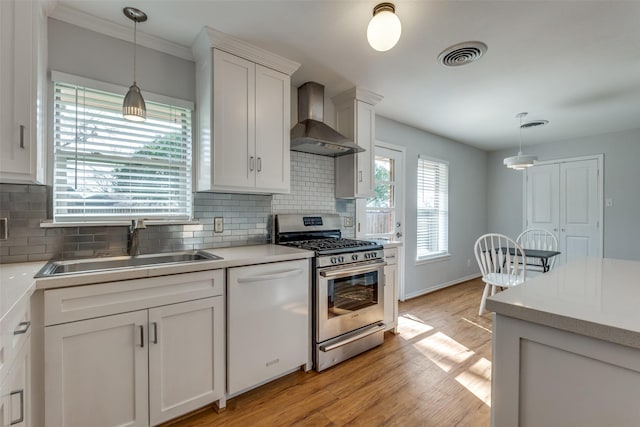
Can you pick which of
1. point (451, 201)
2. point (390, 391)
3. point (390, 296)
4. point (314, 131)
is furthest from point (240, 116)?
point (451, 201)

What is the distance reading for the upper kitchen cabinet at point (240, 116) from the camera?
6.91 ft

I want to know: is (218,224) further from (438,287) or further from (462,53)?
(438,287)

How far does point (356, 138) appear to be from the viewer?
3.05 meters

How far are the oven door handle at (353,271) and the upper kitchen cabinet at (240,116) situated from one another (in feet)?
2.56

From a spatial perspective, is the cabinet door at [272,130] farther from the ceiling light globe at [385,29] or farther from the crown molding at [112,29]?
the ceiling light globe at [385,29]

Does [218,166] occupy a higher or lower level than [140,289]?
higher

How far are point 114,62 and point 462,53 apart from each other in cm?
250

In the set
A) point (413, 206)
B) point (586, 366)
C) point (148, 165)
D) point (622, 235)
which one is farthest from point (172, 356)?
point (622, 235)

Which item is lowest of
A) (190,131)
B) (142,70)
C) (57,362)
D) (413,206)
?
(57,362)

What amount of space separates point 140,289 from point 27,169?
0.76m

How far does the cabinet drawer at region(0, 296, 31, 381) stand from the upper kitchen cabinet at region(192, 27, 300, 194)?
46.6 inches

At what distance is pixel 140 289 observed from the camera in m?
1.54

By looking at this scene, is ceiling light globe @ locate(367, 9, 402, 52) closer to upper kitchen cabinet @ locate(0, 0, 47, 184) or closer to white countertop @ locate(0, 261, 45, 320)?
upper kitchen cabinet @ locate(0, 0, 47, 184)

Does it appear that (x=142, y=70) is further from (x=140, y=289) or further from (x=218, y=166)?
(x=140, y=289)
